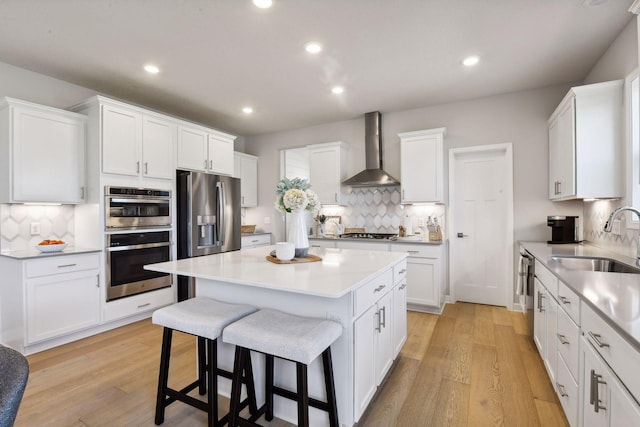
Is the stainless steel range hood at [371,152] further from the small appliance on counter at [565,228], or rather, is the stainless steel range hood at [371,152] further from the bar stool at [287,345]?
the bar stool at [287,345]

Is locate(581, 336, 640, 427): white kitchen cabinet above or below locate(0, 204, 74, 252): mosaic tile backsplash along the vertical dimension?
below

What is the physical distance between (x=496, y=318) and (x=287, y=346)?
10.0 feet

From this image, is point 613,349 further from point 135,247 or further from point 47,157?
point 47,157

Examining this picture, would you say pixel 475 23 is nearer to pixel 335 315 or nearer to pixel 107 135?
pixel 335 315

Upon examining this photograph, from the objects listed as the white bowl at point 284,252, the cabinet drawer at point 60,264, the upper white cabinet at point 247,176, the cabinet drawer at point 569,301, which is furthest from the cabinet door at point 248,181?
the cabinet drawer at point 569,301

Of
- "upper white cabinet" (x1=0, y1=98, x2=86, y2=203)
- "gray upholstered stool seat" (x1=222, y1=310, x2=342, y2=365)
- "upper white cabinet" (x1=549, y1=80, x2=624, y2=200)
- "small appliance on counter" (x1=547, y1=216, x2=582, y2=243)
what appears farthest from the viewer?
"small appliance on counter" (x1=547, y1=216, x2=582, y2=243)

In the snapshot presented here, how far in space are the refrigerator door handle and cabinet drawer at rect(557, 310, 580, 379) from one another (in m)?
3.56

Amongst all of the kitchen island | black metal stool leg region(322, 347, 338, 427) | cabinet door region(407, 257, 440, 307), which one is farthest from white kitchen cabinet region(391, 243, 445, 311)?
black metal stool leg region(322, 347, 338, 427)

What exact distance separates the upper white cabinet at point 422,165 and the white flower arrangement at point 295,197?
2.18 meters

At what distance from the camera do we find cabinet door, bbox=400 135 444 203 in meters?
3.89

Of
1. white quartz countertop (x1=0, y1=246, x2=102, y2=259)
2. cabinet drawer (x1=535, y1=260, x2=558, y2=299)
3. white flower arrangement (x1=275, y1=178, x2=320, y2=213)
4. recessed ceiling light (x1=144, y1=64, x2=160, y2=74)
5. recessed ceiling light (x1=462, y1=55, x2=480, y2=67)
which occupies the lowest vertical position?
cabinet drawer (x1=535, y1=260, x2=558, y2=299)

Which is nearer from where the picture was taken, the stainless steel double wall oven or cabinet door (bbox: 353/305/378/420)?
cabinet door (bbox: 353/305/378/420)

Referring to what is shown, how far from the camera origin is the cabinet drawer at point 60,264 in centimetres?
264

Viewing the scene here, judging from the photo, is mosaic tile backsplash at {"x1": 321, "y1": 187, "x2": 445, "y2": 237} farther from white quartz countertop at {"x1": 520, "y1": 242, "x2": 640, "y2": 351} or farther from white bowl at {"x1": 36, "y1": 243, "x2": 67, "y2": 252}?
white bowl at {"x1": 36, "y1": 243, "x2": 67, "y2": 252}
